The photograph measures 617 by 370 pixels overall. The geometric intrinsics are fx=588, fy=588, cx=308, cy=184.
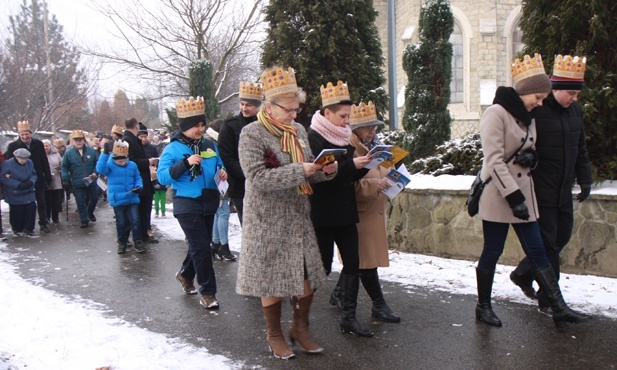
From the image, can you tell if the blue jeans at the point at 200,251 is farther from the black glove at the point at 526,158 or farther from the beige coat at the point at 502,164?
the black glove at the point at 526,158

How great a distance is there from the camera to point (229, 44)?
686 inches

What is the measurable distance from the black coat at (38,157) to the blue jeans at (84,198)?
72cm

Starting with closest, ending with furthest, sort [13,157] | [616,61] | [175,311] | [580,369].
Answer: [580,369]
[175,311]
[616,61]
[13,157]

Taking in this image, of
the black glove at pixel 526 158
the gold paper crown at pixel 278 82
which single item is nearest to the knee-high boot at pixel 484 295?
the black glove at pixel 526 158

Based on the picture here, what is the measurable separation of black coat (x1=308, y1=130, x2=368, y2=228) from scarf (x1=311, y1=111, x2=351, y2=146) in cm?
4

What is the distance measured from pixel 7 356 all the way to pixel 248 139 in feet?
7.77

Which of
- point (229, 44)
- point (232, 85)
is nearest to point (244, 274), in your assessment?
point (229, 44)

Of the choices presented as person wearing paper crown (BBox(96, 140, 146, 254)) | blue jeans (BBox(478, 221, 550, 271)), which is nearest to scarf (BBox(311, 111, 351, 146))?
blue jeans (BBox(478, 221, 550, 271))

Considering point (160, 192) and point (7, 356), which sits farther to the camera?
point (160, 192)

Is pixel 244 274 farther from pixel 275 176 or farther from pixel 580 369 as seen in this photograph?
pixel 580 369

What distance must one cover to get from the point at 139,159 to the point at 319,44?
4.02 metres

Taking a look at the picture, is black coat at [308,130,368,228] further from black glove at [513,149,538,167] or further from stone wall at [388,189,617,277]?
stone wall at [388,189,617,277]

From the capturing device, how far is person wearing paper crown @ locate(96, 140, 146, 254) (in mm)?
9148

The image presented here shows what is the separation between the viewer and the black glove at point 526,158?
4816mm
